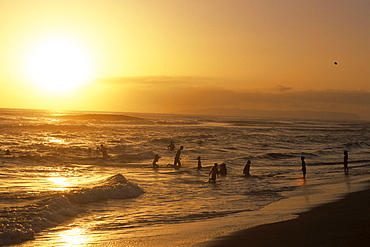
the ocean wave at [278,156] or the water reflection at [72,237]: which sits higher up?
the water reflection at [72,237]

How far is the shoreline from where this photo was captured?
362 inches

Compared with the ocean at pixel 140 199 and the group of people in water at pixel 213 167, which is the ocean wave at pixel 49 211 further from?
the group of people in water at pixel 213 167

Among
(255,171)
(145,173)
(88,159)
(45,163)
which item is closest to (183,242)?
(145,173)

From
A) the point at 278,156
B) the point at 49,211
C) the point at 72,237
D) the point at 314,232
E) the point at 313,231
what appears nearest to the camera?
the point at 314,232

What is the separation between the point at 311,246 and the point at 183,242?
3022mm

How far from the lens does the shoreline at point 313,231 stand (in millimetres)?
9188

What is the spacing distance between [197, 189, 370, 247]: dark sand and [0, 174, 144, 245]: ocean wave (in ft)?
16.6

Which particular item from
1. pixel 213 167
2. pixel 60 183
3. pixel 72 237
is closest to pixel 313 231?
pixel 72 237

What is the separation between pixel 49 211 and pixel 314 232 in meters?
8.18

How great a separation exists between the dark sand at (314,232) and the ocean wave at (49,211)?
506 centimetres

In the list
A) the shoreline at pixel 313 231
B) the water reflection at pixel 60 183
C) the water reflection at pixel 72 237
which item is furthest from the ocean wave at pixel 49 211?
the shoreline at pixel 313 231

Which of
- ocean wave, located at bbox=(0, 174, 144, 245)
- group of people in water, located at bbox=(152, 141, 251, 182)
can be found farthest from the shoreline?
group of people in water, located at bbox=(152, 141, 251, 182)

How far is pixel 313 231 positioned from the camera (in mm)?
10242

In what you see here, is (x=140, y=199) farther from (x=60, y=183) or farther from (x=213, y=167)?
(x=213, y=167)
